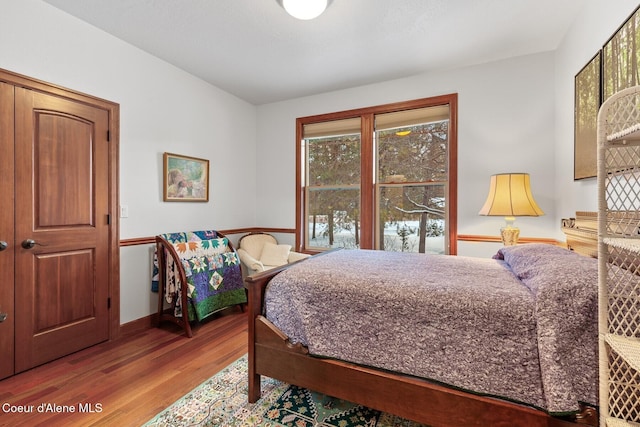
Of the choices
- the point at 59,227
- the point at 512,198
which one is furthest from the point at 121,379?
the point at 512,198

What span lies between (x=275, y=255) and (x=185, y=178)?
140 centimetres

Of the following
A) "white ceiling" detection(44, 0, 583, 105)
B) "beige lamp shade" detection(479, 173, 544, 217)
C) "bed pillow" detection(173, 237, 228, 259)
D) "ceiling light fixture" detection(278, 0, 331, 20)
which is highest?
"white ceiling" detection(44, 0, 583, 105)

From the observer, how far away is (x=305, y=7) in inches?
81.4

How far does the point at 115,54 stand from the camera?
2602mm

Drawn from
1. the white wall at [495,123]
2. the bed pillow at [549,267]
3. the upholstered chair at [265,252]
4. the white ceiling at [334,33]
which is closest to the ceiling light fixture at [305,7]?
the white ceiling at [334,33]

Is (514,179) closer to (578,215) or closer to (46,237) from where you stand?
(578,215)

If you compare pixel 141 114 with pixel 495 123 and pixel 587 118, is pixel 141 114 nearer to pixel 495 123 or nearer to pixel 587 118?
pixel 495 123

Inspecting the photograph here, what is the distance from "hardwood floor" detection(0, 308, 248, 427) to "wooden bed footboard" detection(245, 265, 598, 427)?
2.05ft

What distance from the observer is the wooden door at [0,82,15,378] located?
198 centimetres

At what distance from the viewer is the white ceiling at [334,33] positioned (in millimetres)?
2184

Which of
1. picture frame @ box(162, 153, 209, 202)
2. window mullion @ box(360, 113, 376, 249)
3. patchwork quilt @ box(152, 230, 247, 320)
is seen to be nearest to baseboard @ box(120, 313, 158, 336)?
patchwork quilt @ box(152, 230, 247, 320)

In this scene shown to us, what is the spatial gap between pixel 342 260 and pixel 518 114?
234 centimetres

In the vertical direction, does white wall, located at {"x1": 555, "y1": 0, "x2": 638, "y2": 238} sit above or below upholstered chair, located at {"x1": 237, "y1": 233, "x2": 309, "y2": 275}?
above

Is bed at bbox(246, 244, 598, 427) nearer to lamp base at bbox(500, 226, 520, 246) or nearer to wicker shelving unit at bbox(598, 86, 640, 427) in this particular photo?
wicker shelving unit at bbox(598, 86, 640, 427)
